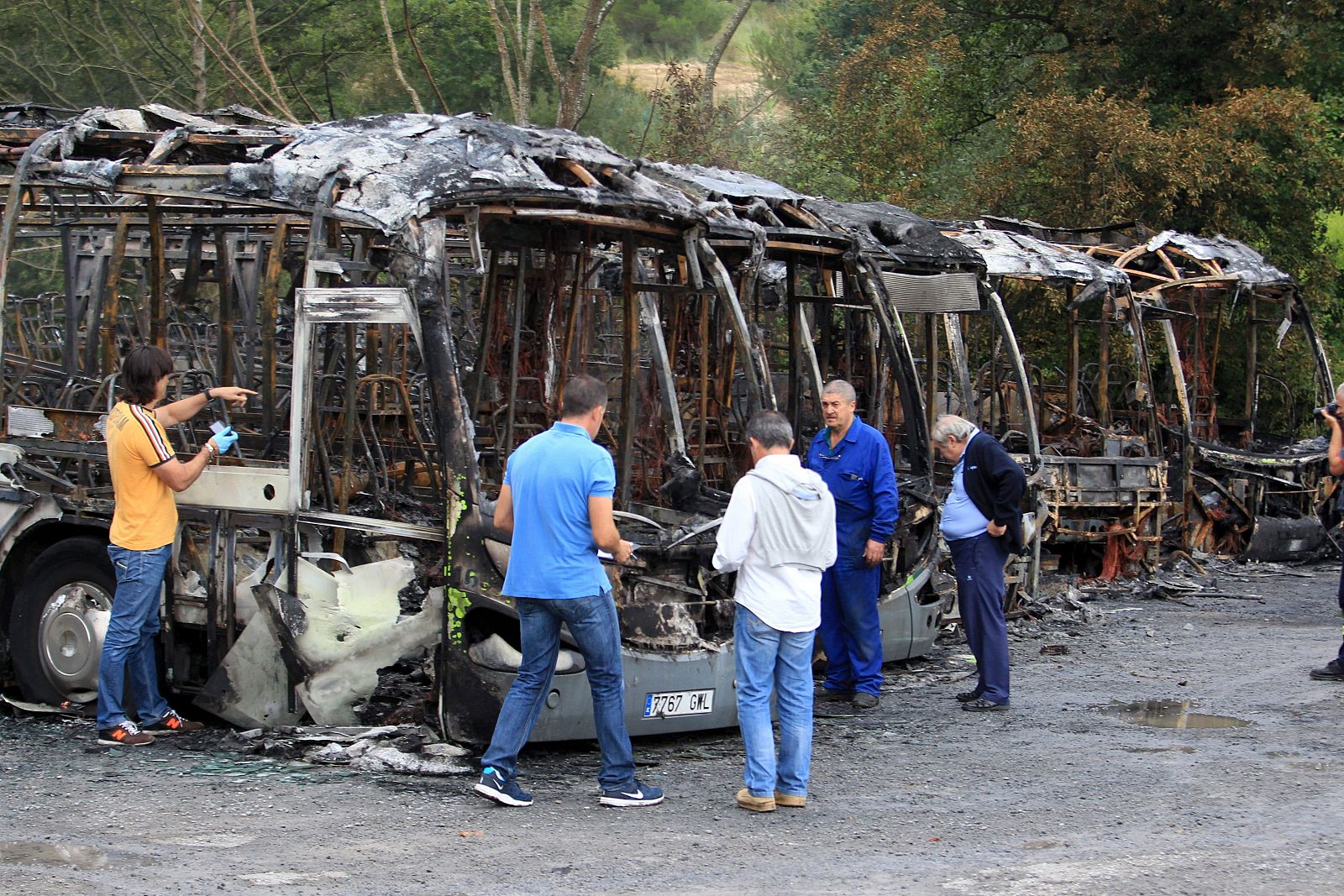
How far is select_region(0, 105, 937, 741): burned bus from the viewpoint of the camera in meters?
6.27

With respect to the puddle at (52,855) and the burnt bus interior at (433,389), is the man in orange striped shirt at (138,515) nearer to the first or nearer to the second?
the burnt bus interior at (433,389)

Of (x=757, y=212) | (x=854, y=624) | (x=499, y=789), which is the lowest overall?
(x=499, y=789)

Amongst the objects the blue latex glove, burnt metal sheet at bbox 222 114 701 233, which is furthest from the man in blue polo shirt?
the blue latex glove

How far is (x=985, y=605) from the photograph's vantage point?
310 inches

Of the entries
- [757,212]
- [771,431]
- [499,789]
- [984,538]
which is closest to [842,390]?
[984,538]

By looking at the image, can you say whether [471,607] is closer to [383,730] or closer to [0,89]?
[383,730]

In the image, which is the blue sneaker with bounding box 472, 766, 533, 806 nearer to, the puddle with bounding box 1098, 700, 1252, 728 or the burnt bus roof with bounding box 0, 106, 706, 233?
the burnt bus roof with bounding box 0, 106, 706, 233

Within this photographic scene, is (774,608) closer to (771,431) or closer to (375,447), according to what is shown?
(771,431)

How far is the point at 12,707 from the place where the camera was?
24.1 ft

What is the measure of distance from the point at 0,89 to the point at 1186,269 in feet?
57.7

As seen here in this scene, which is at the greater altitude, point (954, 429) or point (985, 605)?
point (954, 429)

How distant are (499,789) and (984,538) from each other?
336cm

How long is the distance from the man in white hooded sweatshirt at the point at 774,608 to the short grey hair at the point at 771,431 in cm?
11

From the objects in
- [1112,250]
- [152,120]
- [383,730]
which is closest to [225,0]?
[1112,250]
